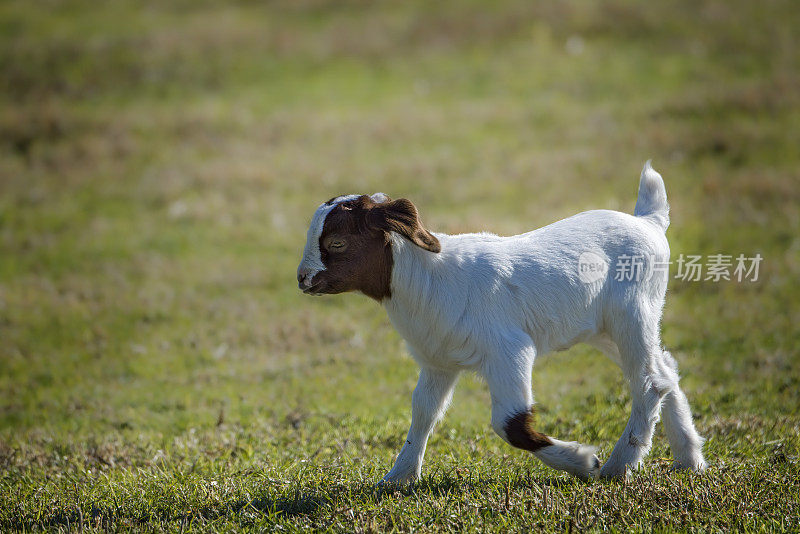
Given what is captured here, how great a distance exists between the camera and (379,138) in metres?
18.9

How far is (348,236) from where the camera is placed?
5.38 metres

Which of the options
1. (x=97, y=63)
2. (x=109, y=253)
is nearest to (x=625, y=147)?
(x=109, y=253)

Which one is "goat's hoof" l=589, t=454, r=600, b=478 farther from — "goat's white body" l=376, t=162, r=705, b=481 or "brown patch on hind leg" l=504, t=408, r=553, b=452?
"brown patch on hind leg" l=504, t=408, r=553, b=452

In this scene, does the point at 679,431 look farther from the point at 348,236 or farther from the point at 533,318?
the point at 348,236

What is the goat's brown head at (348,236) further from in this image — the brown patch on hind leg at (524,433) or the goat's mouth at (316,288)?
the brown patch on hind leg at (524,433)

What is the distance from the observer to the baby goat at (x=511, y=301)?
536 cm

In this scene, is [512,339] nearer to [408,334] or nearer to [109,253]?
[408,334]

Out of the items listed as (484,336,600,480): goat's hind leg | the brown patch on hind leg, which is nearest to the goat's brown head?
(484,336,600,480): goat's hind leg

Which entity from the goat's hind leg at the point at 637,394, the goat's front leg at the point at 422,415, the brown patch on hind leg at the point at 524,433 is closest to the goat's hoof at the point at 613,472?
the goat's hind leg at the point at 637,394

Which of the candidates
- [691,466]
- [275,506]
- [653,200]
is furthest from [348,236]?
[691,466]

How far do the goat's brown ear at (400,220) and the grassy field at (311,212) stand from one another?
66.1 inches

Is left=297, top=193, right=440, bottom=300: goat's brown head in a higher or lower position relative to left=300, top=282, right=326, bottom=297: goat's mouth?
higher

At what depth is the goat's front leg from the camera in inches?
233

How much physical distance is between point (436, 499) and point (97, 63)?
70.1 ft
